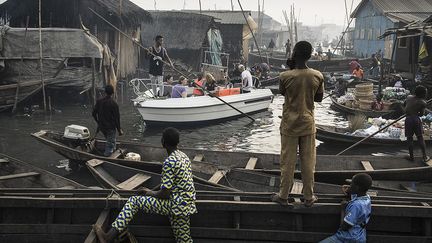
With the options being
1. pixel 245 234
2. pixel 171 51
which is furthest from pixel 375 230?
pixel 171 51

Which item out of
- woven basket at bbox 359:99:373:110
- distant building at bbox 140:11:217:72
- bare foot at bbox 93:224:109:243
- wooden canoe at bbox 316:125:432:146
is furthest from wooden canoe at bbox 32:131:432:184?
distant building at bbox 140:11:217:72

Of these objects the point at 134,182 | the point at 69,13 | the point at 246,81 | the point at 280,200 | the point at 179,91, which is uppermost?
the point at 69,13

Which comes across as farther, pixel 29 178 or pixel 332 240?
pixel 29 178

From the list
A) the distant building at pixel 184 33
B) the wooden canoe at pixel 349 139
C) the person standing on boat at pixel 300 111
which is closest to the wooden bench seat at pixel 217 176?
the person standing on boat at pixel 300 111

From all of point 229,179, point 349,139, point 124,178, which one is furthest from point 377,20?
point 124,178

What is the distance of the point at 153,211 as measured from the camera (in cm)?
473

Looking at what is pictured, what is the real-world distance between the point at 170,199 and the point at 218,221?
0.79 metres

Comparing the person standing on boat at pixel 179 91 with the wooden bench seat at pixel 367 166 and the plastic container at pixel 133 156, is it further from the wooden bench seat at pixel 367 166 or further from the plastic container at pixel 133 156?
the wooden bench seat at pixel 367 166

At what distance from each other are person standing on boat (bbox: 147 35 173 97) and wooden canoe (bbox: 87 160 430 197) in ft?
20.4

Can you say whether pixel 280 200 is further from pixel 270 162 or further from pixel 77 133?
pixel 77 133

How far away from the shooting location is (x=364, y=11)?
119ft

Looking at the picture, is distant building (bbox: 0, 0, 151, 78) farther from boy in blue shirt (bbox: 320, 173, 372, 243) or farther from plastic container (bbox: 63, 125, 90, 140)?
boy in blue shirt (bbox: 320, 173, 372, 243)

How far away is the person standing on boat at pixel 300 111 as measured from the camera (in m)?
4.54

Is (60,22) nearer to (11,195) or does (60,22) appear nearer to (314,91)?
(11,195)
